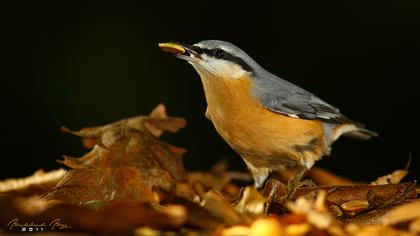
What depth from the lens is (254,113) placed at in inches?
126

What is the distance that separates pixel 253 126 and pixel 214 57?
48 cm

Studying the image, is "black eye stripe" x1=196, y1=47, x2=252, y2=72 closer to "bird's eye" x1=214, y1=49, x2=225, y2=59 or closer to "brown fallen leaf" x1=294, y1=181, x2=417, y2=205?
"bird's eye" x1=214, y1=49, x2=225, y2=59

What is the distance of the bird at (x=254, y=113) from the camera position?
3.20 m

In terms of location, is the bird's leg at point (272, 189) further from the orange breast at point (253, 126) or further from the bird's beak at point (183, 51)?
the bird's beak at point (183, 51)

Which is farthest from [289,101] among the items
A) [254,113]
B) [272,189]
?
[272,189]

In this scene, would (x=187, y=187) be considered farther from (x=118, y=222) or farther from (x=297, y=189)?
(x=118, y=222)

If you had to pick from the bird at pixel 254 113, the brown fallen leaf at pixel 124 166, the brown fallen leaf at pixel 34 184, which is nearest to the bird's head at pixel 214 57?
the bird at pixel 254 113

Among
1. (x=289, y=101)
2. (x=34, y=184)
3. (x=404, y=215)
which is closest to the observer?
(x=404, y=215)

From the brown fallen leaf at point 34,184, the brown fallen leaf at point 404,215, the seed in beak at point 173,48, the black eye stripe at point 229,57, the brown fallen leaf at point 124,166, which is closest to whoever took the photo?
the brown fallen leaf at point 404,215

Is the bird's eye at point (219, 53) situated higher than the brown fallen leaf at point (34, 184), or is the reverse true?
the bird's eye at point (219, 53)

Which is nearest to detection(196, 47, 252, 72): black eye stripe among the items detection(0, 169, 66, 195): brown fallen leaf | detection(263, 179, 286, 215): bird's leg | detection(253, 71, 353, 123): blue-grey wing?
detection(253, 71, 353, 123): blue-grey wing

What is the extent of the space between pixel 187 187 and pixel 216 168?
4.65 ft

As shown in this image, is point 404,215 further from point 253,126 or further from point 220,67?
point 220,67

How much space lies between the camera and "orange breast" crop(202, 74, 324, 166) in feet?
10.5
